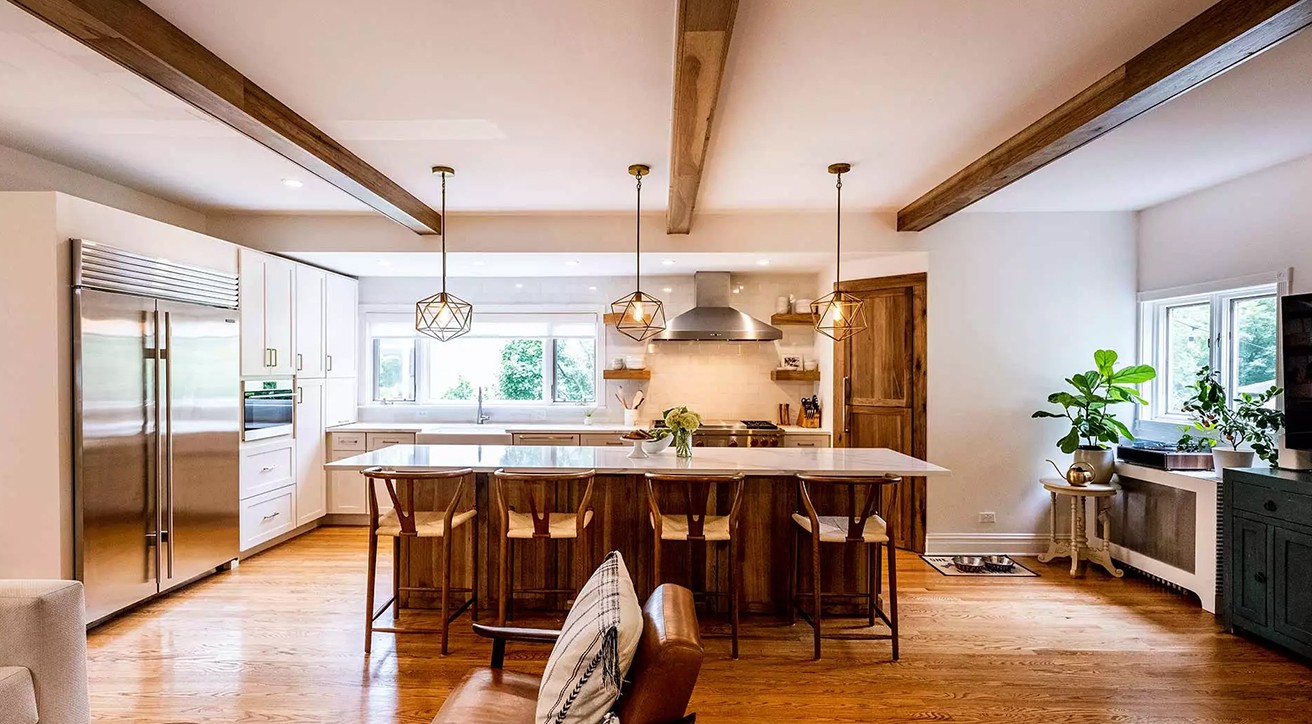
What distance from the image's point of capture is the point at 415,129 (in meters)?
3.03

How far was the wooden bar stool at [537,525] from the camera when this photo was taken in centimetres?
311

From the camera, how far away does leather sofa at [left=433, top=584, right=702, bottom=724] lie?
1.41 metres

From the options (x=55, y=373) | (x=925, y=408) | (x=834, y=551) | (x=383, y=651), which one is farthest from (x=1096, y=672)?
(x=55, y=373)

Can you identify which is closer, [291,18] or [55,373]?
[291,18]

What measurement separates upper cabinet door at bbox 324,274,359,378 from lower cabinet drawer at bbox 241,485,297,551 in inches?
45.3

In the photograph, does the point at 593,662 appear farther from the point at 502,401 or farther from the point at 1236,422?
the point at 502,401

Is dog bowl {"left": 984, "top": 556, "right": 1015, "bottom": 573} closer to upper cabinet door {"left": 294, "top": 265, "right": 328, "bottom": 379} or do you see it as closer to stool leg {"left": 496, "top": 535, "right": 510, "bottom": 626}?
stool leg {"left": 496, "top": 535, "right": 510, "bottom": 626}

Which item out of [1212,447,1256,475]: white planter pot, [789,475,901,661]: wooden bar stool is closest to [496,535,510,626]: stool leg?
[789,475,901,661]: wooden bar stool

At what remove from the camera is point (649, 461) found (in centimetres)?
356

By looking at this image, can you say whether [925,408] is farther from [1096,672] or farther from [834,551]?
[1096,672]

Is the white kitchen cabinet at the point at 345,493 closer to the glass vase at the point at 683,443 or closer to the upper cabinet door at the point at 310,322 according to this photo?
the upper cabinet door at the point at 310,322

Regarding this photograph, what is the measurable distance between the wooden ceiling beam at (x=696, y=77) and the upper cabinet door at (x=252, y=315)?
3.08 meters

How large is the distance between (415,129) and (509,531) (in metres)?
2.02

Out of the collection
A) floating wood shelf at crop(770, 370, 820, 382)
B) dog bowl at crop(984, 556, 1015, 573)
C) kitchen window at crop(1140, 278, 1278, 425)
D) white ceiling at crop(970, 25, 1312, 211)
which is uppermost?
white ceiling at crop(970, 25, 1312, 211)
